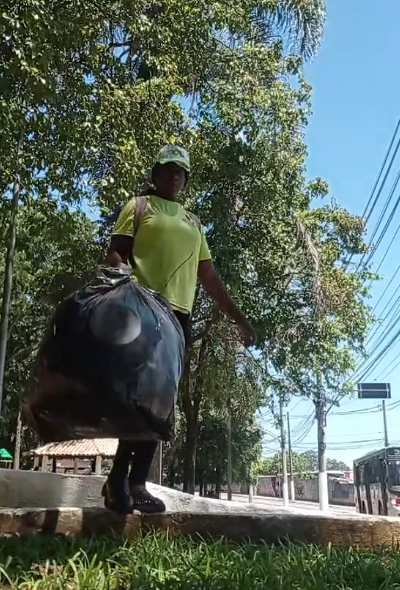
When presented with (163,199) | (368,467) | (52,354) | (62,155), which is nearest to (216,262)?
(62,155)

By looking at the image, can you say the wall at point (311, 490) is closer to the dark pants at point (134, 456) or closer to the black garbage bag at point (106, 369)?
the dark pants at point (134, 456)

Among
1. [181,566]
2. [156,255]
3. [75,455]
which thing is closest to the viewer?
[181,566]

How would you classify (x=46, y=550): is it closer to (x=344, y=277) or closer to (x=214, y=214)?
(x=214, y=214)

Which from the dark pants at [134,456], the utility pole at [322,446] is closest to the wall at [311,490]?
the utility pole at [322,446]

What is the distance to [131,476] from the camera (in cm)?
314

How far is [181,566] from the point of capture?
7.74ft

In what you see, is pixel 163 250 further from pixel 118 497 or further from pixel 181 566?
pixel 181 566

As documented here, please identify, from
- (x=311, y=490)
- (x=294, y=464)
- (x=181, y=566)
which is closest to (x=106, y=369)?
(x=181, y=566)

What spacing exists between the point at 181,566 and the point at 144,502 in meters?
0.76

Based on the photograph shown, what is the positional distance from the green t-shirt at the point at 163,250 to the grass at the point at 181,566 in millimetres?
999

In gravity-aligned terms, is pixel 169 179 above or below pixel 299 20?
below

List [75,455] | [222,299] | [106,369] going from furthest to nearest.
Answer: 1. [75,455]
2. [222,299]
3. [106,369]

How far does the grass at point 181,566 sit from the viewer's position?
6.98ft

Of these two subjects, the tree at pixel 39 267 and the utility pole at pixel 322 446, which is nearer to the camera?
the tree at pixel 39 267
